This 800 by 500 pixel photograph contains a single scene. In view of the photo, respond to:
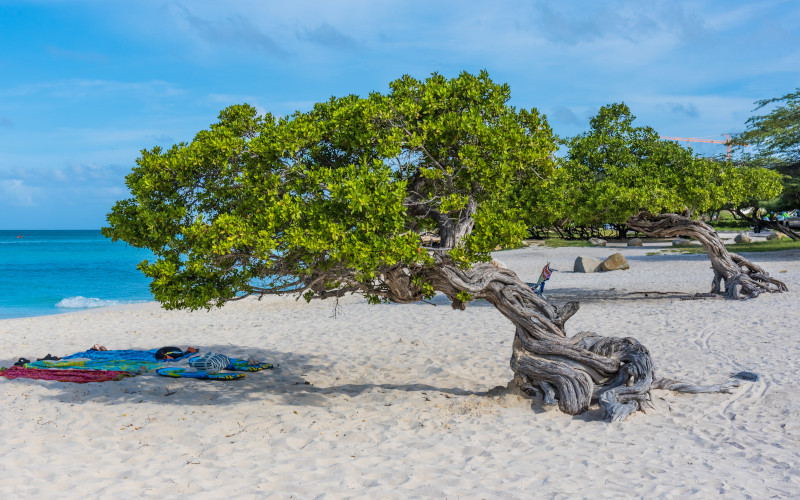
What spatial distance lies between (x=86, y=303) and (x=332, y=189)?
29.4m

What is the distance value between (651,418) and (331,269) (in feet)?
15.7

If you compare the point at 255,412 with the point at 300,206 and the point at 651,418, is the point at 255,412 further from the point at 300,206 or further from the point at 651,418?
the point at 651,418

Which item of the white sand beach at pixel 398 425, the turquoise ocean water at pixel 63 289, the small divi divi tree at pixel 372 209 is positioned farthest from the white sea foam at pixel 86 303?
the small divi divi tree at pixel 372 209

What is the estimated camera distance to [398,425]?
810 centimetres

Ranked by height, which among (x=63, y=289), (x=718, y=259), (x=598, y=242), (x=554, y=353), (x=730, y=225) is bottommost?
(x=554, y=353)

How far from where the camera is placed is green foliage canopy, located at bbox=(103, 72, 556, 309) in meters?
7.03

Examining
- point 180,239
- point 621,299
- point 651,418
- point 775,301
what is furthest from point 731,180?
point 180,239

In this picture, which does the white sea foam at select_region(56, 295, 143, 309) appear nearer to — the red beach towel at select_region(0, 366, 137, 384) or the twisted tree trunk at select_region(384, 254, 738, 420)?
the red beach towel at select_region(0, 366, 137, 384)

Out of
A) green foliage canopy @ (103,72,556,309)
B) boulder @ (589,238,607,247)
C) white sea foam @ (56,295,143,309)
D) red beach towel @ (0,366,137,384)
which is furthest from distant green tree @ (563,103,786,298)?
boulder @ (589,238,607,247)

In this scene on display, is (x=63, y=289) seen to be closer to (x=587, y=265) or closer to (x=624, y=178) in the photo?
(x=587, y=265)

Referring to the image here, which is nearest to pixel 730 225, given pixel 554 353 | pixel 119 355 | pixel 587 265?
pixel 587 265

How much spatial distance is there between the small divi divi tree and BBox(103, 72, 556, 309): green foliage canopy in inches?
0.8

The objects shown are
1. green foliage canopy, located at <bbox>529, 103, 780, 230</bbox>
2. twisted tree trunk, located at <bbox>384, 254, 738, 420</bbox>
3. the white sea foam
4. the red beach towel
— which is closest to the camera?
twisted tree trunk, located at <bbox>384, 254, 738, 420</bbox>

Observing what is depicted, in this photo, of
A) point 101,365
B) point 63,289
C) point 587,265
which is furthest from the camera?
point 63,289
